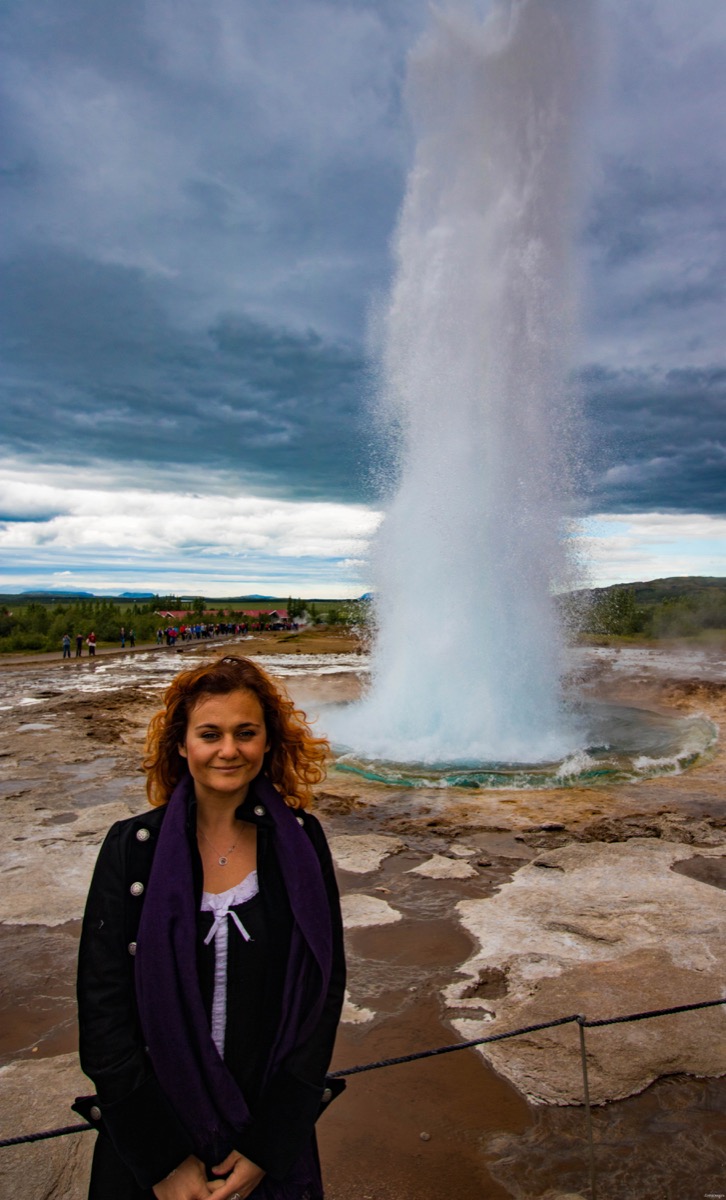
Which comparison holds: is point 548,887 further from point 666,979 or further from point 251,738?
point 251,738

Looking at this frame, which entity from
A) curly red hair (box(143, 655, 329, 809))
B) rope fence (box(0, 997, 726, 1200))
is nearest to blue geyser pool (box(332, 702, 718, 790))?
rope fence (box(0, 997, 726, 1200))

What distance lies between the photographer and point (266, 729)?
208cm

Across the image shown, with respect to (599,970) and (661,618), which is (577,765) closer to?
(599,970)

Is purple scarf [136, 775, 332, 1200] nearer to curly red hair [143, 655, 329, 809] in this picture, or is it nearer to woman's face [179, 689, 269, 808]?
woman's face [179, 689, 269, 808]

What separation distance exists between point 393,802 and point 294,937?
696 centimetres

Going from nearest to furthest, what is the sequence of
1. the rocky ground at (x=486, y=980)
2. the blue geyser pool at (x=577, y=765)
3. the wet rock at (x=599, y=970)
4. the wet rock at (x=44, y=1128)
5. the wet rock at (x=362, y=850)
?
1. the wet rock at (x=44, y=1128)
2. the rocky ground at (x=486, y=980)
3. the wet rock at (x=599, y=970)
4. the wet rock at (x=362, y=850)
5. the blue geyser pool at (x=577, y=765)

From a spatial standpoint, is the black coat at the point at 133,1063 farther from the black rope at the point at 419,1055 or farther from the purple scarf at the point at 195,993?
the black rope at the point at 419,1055

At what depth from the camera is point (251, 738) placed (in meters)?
1.94

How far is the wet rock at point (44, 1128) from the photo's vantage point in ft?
9.27

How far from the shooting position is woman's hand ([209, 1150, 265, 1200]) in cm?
168

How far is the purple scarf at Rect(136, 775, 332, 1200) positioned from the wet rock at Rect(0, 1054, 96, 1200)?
64.4 inches

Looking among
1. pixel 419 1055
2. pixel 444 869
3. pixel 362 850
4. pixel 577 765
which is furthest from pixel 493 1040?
pixel 577 765

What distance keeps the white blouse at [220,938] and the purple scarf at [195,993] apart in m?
0.04

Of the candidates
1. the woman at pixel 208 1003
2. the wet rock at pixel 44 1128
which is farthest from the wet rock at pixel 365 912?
the woman at pixel 208 1003
